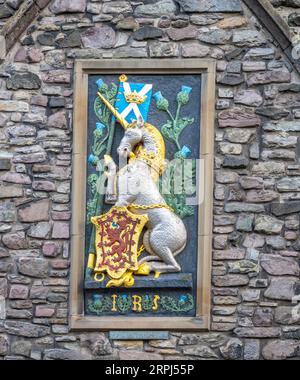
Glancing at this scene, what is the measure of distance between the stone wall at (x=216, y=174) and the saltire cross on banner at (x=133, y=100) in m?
0.24

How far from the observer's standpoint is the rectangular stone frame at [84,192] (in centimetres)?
1539

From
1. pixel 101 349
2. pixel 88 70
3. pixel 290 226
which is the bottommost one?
pixel 101 349

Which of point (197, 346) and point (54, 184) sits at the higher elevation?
point (54, 184)

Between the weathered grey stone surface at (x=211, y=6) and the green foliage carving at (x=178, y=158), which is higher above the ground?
the weathered grey stone surface at (x=211, y=6)

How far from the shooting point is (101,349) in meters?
15.4

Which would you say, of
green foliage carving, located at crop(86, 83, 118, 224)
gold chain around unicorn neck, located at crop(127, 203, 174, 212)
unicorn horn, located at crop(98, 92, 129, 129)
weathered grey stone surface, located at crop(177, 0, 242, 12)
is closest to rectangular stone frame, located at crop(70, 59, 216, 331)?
green foliage carving, located at crop(86, 83, 118, 224)

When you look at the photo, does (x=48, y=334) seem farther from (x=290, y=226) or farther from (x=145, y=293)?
(x=290, y=226)

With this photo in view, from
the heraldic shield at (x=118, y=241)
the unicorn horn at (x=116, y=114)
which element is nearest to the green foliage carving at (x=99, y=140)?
the unicorn horn at (x=116, y=114)

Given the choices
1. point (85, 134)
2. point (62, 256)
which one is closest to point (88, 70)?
point (85, 134)

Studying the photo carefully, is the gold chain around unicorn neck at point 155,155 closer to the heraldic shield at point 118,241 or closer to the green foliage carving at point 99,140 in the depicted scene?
the green foliage carving at point 99,140

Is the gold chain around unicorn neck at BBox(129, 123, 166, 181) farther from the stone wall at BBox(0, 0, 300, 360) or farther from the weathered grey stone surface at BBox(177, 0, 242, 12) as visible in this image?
the weathered grey stone surface at BBox(177, 0, 242, 12)

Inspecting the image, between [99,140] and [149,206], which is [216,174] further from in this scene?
[99,140]

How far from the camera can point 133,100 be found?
15609mm

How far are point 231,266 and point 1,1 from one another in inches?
110
